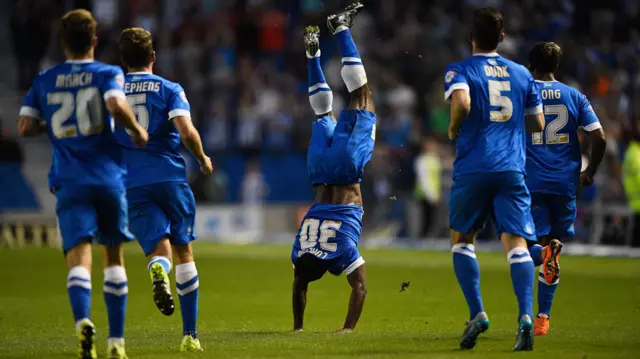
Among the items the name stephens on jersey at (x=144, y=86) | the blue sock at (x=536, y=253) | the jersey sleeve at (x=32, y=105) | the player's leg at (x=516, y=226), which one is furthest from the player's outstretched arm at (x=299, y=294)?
the jersey sleeve at (x=32, y=105)

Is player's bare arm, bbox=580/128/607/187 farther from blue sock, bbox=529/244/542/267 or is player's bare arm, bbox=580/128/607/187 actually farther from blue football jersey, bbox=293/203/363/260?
blue football jersey, bbox=293/203/363/260

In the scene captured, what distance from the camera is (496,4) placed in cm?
3100

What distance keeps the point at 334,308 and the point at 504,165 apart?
18.8 ft

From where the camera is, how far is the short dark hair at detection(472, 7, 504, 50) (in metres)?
8.95

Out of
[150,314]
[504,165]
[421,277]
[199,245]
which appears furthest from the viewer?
[199,245]

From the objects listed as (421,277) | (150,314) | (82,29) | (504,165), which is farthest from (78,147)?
(421,277)

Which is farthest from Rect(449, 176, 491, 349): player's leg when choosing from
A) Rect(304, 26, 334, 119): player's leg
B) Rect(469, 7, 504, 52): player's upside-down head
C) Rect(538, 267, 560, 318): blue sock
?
Rect(304, 26, 334, 119): player's leg

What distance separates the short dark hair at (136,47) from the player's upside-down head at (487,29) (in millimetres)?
2632

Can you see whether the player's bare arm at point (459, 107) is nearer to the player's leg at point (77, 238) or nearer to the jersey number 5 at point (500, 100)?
the jersey number 5 at point (500, 100)

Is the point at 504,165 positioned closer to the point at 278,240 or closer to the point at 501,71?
the point at 501,71

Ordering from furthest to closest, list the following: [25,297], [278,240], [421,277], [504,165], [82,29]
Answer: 1. [278,240]
2. [421,277]
3. [25,297]
4. [504,165]
5. [82,29]

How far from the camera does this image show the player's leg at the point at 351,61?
35.2ft

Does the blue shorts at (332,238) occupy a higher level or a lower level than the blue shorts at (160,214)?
lower

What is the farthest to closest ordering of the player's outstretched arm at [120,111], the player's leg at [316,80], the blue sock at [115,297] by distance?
1. the player's leg at [316,80]
2. the blue sock at [115,297]
3. the player's outstretched arm at [120,111]
